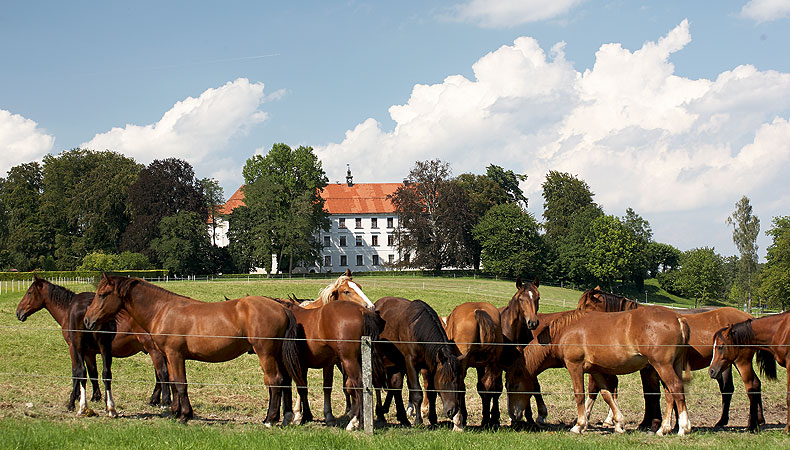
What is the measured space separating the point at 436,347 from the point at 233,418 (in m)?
3.47

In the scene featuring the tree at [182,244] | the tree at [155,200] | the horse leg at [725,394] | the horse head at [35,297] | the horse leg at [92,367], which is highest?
the tree at [155,200]

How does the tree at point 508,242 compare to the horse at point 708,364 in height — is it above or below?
above

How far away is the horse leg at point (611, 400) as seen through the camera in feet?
32.1

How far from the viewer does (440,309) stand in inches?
1411

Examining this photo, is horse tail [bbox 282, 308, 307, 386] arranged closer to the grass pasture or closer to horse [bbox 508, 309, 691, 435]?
the grass pasture

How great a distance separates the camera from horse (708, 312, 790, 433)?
32.0 feet

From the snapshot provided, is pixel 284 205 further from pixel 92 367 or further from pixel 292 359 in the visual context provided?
pixel 292 359

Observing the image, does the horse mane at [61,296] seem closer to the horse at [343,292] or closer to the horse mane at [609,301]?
the horse at [343,292]

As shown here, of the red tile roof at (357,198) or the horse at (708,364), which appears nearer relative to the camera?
the horse at (708,364)

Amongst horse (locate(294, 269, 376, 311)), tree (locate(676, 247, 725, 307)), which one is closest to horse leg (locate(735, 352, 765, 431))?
horse (locate(294, 269, 376, 311))

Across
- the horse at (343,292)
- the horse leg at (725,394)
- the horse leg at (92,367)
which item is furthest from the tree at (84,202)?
the horse leg at (725,394)

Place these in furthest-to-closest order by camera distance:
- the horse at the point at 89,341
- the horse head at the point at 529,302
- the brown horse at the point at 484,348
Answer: the horse at the point at 89,341, the brown horse at the point at 484,348, the horse head at the point at 529,302

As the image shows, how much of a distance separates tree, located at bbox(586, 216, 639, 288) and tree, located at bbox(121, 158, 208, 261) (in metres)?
43.9

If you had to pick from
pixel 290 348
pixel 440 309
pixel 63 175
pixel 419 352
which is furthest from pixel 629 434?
pixel 63 175
